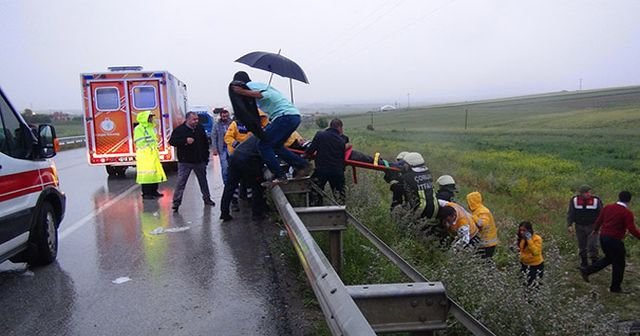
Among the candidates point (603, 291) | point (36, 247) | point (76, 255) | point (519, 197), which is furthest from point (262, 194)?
Answer: point (519, 197)

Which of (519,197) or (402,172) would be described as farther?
(519,197)

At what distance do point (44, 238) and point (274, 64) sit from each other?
3716mm

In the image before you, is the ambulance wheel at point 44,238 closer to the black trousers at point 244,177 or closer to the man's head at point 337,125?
the black trousers at point 244,177

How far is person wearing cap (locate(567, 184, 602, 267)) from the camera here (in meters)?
10.2

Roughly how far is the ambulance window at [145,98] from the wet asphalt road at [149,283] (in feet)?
21.5

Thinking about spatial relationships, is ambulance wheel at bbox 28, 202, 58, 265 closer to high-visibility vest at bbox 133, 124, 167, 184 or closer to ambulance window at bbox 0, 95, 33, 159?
ambulance window at bbox 0, 95, 33, 159

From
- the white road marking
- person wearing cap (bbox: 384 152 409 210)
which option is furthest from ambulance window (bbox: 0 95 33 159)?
person wearing cap (bbox: 384 152 409 210)

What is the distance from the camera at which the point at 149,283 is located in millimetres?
5578

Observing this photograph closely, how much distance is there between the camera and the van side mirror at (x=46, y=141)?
616 cm

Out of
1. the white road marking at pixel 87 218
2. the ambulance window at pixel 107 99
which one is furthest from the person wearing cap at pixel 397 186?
the ambulance window at pixel 107 99

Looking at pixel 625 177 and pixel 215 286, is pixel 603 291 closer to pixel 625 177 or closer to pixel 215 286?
pixel 215 286

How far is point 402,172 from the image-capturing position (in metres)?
8.48

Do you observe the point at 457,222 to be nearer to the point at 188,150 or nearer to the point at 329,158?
the point at 329,158

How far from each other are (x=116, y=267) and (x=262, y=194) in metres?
3.01
